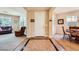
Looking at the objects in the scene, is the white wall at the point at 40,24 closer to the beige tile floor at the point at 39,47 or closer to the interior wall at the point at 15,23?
the beige tile floor at the point at 39,47

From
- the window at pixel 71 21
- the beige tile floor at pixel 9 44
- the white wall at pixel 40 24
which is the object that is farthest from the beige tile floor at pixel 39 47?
the window at pixel 71 21

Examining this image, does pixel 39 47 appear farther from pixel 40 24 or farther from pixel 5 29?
pixel 5 29

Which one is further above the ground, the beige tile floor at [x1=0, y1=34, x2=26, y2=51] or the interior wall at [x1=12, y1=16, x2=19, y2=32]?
the interior wall at [x1=12, y1=16, x2=19, y2=32]

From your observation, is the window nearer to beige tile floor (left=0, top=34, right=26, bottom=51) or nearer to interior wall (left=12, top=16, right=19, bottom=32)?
beige tile floor (left=0, top=34, right=26, bottom=51)

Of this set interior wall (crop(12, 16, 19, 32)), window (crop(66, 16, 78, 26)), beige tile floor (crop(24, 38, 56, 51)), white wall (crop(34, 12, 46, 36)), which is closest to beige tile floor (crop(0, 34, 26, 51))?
beige tile floor (crop(24, 38, 56, 51))

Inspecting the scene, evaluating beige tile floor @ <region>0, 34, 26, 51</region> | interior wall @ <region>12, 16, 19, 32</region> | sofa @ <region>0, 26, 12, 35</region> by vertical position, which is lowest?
beige tile floor @ <region>0, 34, 26, 51</region>

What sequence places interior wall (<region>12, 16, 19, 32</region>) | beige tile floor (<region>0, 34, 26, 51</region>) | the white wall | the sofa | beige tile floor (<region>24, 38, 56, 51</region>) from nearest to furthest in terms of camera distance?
1. beige tile floor (<region>24, 38, 56, 51</region>)
2. beige tile floor (<region>0, 34, 26, 51</region>)
3. the white wall
4. the sofa
5. interior wall (<region>12, 16, 19, 32</region>)

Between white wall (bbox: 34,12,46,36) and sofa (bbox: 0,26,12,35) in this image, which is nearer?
white wall (bbox: 34,12,46,36)

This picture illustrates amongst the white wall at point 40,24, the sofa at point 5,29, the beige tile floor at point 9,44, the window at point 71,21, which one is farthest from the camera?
the sofa at point 5,29

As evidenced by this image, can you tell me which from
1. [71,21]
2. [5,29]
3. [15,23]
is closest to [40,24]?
[71,21]

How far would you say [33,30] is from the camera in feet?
32.8

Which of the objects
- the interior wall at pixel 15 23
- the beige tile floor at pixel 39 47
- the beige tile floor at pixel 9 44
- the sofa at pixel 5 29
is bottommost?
the beige tile floor at pixel 39 47

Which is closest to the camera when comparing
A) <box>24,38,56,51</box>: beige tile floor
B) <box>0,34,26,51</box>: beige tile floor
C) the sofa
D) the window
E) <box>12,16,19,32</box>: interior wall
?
<box>24,38,56,51</box>: beige tile floor
